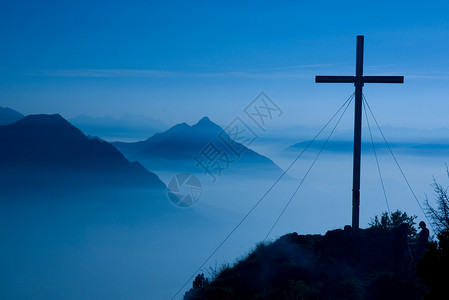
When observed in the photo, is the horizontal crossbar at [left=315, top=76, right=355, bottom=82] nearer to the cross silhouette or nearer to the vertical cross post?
the cross silhouette

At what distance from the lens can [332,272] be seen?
48.1 feet

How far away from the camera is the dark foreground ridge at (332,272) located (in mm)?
14031

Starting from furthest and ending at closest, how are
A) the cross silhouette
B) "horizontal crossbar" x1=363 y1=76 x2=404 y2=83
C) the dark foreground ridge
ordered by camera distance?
"horizontal crossbar" x1=363 y1=76 x2=404 y2=83 → the cross silhouette → the dark foreground ridge

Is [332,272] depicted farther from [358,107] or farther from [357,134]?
[358,107]

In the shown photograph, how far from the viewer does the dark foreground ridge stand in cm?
1403

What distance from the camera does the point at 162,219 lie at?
19638cm

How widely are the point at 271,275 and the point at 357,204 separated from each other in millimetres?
3757

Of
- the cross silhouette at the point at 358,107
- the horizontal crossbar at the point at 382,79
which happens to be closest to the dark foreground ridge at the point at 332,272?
the cross silhouette at the point at 358,107

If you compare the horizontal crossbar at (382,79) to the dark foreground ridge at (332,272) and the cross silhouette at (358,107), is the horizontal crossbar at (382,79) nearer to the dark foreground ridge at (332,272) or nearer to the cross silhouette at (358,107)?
the cross silhouette at (358,107)

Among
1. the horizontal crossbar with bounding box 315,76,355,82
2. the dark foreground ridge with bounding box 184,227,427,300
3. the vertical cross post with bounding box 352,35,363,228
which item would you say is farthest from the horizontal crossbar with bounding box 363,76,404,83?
the dark foreground ridge with bounding box 184,227,427,300

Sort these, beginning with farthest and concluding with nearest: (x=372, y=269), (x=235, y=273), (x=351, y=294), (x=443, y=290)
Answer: (x=235, y=273), (x=372, y=269), (x=351, y=294), (x=443, y=290)

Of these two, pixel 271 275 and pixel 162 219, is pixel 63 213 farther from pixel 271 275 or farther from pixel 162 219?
pixel 271 275

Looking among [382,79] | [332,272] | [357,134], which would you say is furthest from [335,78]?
[332,272]

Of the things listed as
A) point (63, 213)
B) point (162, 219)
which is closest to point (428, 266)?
point (162, 219)
